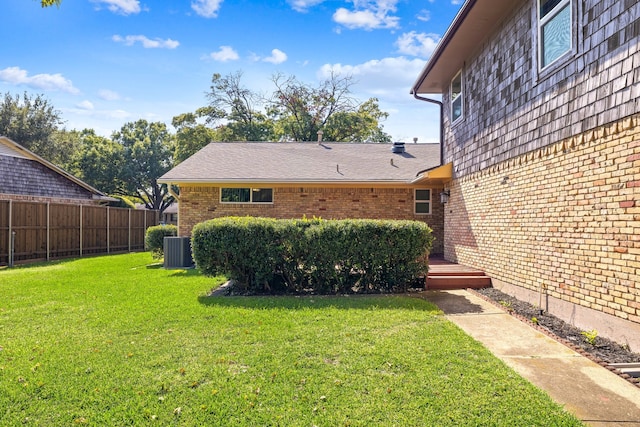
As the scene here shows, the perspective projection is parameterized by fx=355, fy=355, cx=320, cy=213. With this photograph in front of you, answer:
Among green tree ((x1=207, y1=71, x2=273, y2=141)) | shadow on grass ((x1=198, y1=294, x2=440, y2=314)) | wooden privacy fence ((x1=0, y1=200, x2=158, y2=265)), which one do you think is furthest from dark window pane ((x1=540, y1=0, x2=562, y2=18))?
green tree ((x1=207, y1=71, x2=273, y2=141))

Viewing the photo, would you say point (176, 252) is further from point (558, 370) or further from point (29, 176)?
point (29, 176)

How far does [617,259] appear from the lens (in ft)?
13.7

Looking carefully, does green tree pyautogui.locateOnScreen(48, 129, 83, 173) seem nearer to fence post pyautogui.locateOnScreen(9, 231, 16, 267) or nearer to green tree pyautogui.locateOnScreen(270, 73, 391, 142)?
green tree pyautogui.locateOnScreen(270, 73, 391, 142)

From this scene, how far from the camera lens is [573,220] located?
495cm

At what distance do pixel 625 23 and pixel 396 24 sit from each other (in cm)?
934

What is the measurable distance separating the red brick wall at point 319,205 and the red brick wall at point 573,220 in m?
4.16

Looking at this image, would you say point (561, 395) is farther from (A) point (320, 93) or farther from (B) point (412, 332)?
(A) point (320, 93)

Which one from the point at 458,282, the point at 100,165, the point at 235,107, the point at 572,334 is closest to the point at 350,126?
the point at 235,107

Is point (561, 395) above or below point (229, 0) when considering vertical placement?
below

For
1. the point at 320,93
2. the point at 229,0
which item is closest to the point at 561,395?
the point at 229,0

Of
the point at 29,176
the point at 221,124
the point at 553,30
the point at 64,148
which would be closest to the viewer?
the point at 553,30

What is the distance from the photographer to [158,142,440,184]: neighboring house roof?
1141cm

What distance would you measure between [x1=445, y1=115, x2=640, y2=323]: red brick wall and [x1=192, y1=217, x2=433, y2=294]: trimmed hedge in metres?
1.55

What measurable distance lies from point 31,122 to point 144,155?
26.6 feet
